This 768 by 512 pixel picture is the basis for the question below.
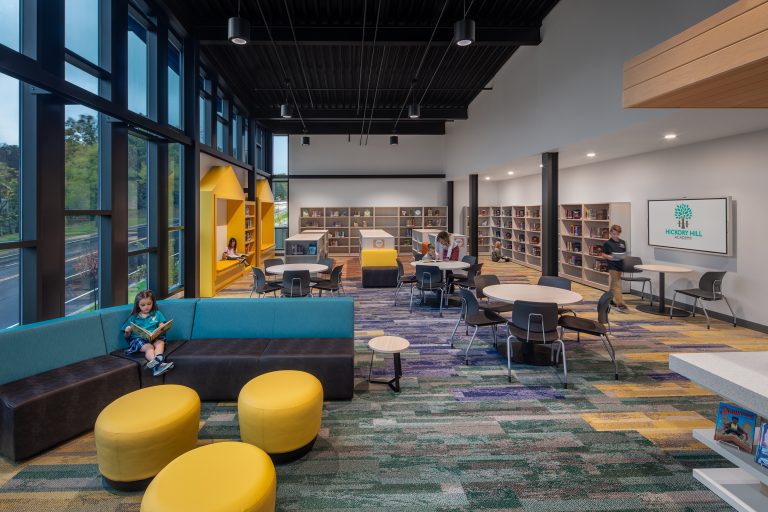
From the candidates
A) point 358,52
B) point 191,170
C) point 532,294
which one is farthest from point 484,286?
point 358,52

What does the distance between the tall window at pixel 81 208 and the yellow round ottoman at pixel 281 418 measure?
3352mm

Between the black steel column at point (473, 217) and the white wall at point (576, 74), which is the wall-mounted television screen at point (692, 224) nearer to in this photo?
the white wall at point (576, 74)

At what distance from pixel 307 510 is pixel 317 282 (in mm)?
5950

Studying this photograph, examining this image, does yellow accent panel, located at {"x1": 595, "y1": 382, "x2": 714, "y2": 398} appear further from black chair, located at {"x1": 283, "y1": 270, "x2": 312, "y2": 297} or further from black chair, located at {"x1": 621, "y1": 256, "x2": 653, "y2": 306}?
black chair, located at {"x1": 283, "y1": 270, "x2": 312, "y2": 297}

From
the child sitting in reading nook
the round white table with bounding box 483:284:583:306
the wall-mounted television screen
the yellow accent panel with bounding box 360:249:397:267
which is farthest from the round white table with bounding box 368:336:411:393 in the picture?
the child sitting in reading nook

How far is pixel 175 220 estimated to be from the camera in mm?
8836

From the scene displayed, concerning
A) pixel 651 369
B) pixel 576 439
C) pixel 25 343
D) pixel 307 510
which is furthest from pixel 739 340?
pixel 25 343

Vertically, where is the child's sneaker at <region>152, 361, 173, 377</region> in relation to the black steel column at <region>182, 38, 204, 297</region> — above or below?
below

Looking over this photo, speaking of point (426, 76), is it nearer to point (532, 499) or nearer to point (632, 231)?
point (632, 231)

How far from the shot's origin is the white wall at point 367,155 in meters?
18.8

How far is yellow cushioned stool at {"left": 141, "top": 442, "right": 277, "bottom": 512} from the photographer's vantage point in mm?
2123

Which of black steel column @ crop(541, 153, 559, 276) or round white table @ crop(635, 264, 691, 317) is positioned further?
black steel column @ crop(541, 153, 559, 276)

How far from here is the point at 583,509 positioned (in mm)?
2695

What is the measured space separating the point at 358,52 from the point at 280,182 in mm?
9929
